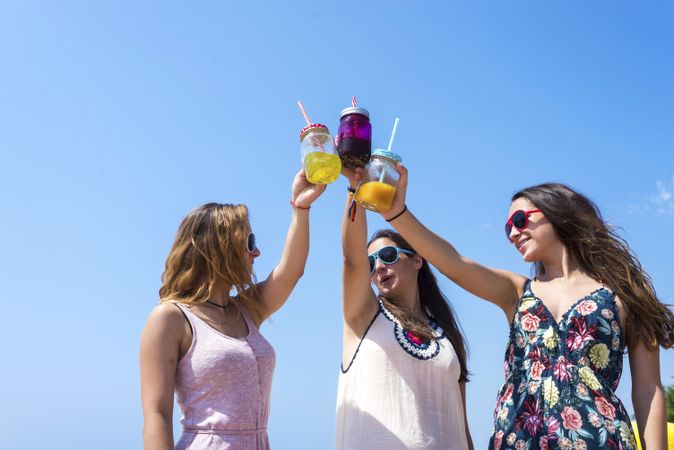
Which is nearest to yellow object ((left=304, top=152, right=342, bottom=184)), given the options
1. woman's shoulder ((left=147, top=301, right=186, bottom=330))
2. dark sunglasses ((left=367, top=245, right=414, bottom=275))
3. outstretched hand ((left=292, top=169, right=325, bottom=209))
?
outstretched hand ((left=292, top=169, right=325, bottom=209))

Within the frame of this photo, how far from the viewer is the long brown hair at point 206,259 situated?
3.77 m

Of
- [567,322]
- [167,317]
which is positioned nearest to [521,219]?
[567,322]

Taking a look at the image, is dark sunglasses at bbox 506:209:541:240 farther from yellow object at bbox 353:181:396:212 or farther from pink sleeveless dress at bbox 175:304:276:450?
pink sleeveless dress at bbox 175:304:276:450

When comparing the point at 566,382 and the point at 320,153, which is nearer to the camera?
the point at 566,382

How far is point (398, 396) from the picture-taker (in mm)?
3893

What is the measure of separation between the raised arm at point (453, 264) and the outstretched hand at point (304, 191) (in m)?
0.43

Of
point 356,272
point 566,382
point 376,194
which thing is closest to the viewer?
point 566,382

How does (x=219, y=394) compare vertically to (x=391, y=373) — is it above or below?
below

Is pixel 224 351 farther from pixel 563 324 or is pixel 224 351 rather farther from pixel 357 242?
pixel 563 324

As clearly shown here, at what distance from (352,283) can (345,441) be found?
0.94m

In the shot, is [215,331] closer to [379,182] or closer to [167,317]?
[167,317]

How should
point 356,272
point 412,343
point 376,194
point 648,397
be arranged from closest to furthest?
point 648,397 → point 376,194 → point 412,343 → point 356,272

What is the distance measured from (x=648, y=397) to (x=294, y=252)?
2.15 metres

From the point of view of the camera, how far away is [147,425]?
3250 millimetres
